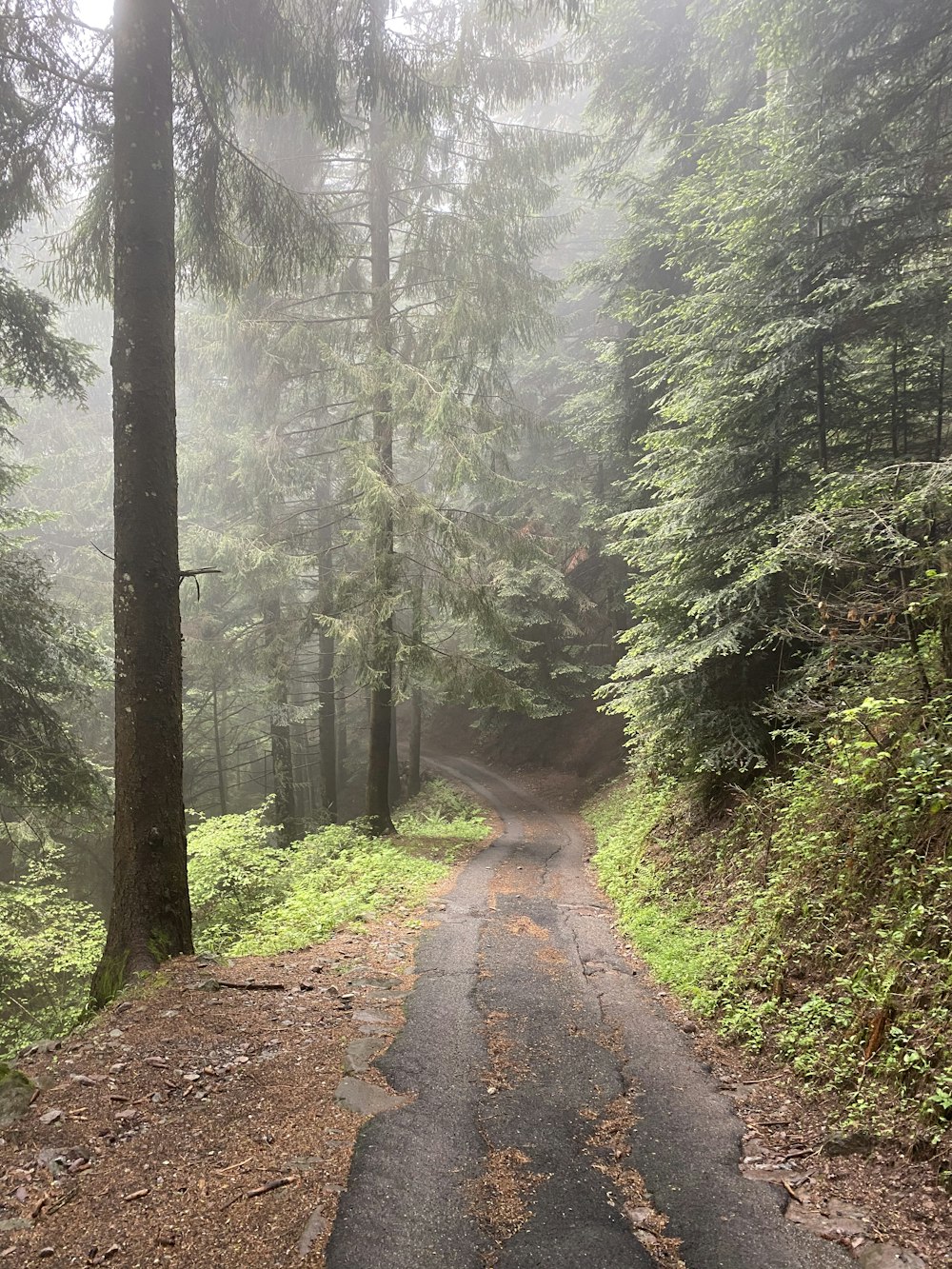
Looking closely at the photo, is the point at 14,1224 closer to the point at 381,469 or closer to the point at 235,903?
the point at 235,903

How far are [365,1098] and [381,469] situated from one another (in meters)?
10.1

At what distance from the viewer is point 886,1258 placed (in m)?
2.88

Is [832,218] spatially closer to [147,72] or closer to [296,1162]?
[147,72]

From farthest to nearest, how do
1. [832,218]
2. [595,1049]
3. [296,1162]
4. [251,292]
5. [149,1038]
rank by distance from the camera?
1. [251,292]
2. [832,218]
3. [595,1049]
4. [149,1038]
5. [296,1162]

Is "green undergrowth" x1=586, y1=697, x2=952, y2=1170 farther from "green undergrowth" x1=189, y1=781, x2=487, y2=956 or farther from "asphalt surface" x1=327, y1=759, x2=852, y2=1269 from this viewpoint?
"green undergrowth" x1=189, y1=781, x2=487, y2=956

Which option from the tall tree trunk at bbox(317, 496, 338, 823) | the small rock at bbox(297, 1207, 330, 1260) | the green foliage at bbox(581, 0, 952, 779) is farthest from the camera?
the tall tree trunk at bbox(317, 496, 338, 823)

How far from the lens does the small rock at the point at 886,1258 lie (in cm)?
284

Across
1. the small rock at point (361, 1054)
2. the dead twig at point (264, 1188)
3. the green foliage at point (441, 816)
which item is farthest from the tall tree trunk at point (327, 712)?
the dead twig at point (264, 1188)

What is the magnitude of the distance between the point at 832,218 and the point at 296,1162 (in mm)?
9200

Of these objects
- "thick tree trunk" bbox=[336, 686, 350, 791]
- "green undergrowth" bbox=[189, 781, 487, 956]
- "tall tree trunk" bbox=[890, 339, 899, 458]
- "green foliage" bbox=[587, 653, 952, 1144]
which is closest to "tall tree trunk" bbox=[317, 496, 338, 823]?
"green undergrowth" bbox=[189, 781, 487, 956]

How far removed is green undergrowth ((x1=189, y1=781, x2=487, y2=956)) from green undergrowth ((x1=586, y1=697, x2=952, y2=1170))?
12.4 feet

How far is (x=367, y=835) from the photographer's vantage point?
13039mm

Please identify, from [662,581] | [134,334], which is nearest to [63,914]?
[134,334]

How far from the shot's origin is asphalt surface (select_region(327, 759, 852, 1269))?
2.95 m
